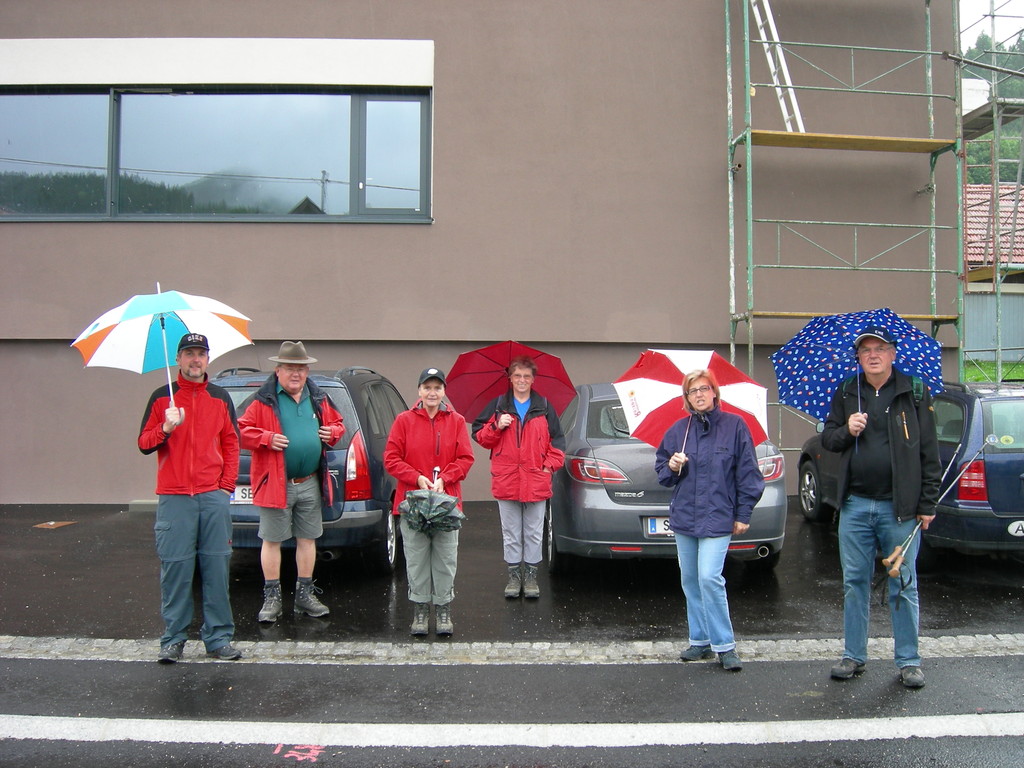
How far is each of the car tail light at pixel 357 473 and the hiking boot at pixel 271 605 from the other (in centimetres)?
80

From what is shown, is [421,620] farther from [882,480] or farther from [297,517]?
[882,480]

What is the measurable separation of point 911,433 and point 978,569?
341 cm

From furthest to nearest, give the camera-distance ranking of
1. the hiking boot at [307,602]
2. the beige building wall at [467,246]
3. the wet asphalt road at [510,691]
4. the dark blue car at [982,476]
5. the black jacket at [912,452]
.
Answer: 1. the beige building wall at [467,246]
2. the dark blue car at [982,476]
3. the hiking boot at [307,602]
4. the black jacket at [912,452]
5. the wet asphalt road at [510,691]

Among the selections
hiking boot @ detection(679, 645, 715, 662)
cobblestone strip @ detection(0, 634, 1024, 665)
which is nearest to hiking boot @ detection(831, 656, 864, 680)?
cobblestone strip @ detection(0, 634, 1024, 665)

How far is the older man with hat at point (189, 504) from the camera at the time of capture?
191 inches

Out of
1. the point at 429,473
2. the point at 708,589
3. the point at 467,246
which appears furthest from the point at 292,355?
the point at 467,246

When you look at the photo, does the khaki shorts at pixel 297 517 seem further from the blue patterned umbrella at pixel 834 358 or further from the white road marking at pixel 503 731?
the blue patterned umbrella at pixel 834 358

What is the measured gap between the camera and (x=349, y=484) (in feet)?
20.0

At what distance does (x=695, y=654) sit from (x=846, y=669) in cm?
79

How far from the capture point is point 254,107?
34.9ft

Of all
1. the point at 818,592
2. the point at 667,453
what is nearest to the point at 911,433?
the point at 667,453

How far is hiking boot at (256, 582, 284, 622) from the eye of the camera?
5512 mm

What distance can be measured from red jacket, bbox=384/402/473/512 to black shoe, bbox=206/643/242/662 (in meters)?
1.23

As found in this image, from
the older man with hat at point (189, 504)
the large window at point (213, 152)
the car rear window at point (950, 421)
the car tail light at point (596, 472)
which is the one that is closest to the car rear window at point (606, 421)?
the car tail light at point (596, 472)
